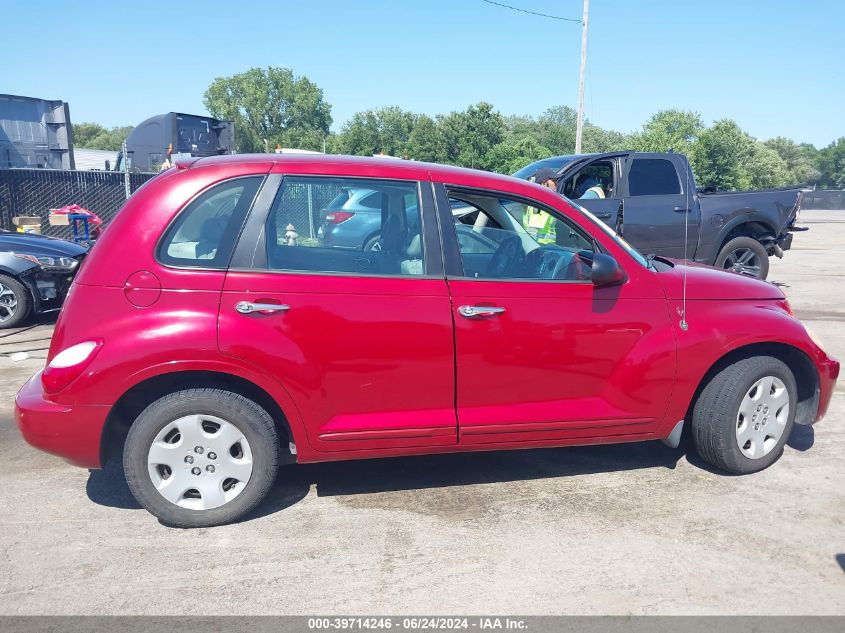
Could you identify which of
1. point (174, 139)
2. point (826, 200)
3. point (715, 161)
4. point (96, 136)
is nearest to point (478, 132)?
point (715, 161)

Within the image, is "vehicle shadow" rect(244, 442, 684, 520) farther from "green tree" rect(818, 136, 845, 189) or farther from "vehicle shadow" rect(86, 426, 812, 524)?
"green tree" rect(818, 136, 845, 189)

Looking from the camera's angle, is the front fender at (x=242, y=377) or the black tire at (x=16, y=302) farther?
the black tire at (x=16, y=302)

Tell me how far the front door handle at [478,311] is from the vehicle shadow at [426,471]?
1134 mm

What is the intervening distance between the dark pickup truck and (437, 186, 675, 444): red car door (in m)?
5.40

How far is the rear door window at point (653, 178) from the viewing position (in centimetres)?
952

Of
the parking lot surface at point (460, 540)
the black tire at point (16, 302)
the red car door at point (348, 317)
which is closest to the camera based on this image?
the parking lot surface at point (460, 540)

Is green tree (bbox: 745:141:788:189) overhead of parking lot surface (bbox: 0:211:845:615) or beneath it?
overhead

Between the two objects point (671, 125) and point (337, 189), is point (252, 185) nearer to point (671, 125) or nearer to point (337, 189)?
point (337, 189)

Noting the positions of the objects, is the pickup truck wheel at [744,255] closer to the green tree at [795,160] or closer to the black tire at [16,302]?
the black tire at [16,302]

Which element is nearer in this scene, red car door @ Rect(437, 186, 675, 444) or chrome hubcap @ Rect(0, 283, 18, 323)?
red car door @ Rect(437, 186, 675, 444)

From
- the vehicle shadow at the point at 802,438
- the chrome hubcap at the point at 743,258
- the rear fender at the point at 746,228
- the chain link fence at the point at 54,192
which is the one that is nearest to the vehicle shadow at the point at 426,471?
the vehicle shadow at the point at 802,438

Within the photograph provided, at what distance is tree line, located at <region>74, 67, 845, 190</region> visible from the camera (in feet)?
107

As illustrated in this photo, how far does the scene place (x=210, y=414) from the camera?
3533mm

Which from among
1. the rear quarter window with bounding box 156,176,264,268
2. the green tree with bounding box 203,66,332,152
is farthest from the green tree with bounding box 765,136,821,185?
the rear quarter window with bounding box 156,176,264,268
